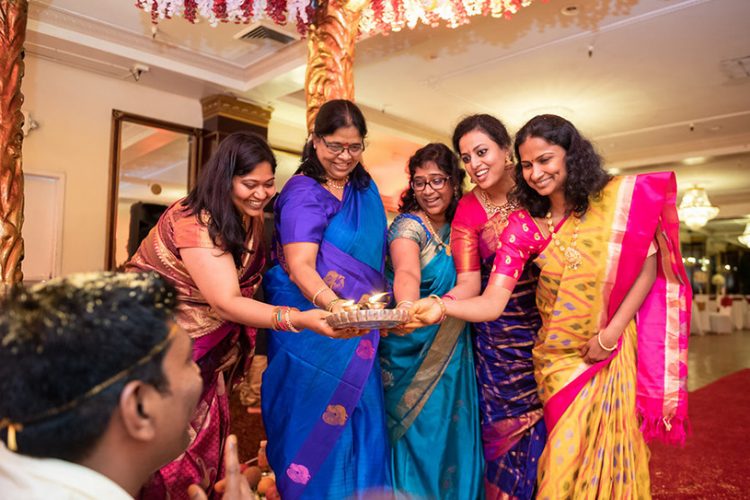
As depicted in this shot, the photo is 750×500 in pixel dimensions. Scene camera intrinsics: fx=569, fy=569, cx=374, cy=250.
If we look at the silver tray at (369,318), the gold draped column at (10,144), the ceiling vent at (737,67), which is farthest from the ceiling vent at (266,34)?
the ceiling vent at (737,67)

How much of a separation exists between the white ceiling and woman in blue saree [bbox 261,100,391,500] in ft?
13.0

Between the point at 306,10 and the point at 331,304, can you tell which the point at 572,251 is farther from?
the point at 306,10

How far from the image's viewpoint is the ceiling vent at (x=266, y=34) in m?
5.86

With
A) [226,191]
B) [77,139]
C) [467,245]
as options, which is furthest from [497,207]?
[77,139]

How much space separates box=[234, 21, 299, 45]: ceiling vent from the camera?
5.86 m

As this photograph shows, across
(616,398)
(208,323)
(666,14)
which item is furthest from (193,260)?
(666,14)

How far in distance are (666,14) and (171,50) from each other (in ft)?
17.2

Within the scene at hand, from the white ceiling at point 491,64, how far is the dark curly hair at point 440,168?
3.51 metres

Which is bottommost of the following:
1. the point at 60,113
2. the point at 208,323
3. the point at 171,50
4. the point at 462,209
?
the point at 208,323

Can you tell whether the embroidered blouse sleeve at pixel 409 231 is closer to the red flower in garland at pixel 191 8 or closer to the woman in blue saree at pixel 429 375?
the woman in blue saree at pixel 429 375

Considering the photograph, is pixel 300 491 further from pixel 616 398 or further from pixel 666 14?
pixel 666 14

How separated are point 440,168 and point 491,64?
4836mm

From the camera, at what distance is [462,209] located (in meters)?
2.43

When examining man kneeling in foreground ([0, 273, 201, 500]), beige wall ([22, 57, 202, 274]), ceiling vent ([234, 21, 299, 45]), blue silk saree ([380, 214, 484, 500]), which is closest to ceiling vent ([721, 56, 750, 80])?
ceiling vent ([234, 21, 299, 45])
